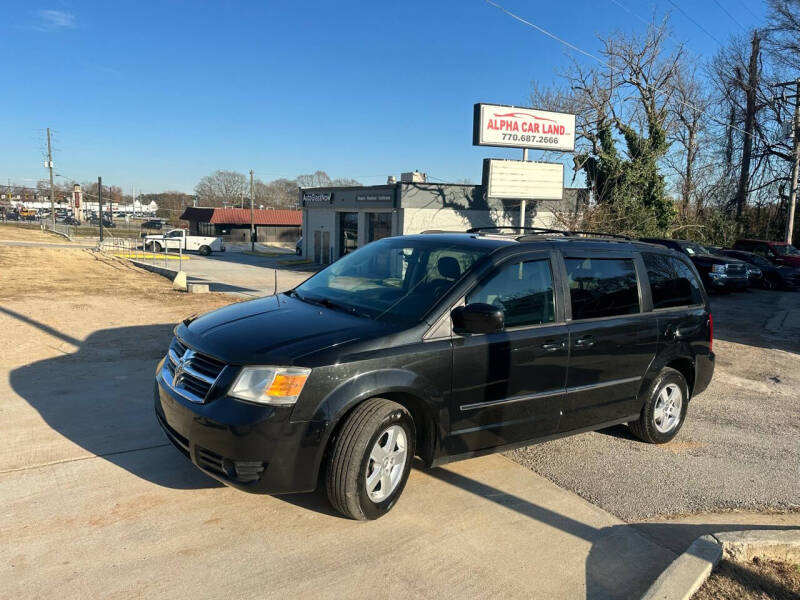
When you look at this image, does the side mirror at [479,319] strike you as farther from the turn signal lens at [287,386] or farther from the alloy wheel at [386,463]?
the turn signal lens at [287,386]

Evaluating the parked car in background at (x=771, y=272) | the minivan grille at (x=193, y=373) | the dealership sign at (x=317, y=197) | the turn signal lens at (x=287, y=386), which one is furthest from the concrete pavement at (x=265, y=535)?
the dealership sign at (x=317, y=197)

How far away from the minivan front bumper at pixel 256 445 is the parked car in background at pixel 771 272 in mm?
22204

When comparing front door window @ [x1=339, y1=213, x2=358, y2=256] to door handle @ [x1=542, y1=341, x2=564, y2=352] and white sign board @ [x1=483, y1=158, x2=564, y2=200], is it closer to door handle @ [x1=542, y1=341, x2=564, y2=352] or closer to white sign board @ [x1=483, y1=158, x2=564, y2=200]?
white sign board @ [x1=483, y1=158, x2=564, y2=200]

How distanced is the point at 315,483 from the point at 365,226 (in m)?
27.3

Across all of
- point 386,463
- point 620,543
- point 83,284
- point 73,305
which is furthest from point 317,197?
point 620,543

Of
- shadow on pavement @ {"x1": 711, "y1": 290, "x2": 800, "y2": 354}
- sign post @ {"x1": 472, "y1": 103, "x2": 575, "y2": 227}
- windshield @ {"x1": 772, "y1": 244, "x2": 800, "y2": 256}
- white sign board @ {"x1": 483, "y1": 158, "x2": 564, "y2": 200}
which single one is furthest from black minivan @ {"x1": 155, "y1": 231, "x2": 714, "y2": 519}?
windshield @ {"x1": 772, "y1": 244, "x2": 800, "y2": 256}

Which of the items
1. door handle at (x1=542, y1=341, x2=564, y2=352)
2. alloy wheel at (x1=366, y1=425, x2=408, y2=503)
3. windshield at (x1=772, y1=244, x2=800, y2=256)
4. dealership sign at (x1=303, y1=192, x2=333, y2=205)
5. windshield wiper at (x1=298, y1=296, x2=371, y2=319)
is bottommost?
alloy wheel at (x1=366, y1=425, x2=408, y2=503)

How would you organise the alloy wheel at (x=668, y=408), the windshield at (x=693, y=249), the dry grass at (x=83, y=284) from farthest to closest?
the windshield at (x=693, y=249), the dry grass at (x=83, y=284), the alloy wheel at (x=668, y=408)

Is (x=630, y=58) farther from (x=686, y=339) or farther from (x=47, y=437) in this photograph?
(x=47, y=437)

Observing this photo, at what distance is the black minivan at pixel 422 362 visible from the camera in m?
3.35

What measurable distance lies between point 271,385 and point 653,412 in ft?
11.6

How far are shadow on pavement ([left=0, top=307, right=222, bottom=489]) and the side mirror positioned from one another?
1.97 m

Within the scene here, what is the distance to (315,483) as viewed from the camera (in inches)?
135

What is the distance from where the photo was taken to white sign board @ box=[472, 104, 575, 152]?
1997cm
